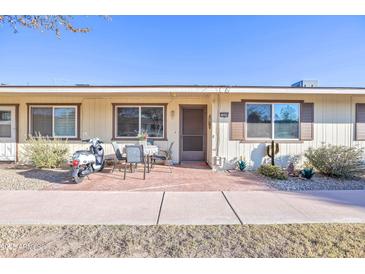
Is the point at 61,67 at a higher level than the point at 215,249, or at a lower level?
higher

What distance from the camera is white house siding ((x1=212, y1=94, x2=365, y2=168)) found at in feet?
25.9

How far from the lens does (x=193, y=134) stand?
31.3 ft

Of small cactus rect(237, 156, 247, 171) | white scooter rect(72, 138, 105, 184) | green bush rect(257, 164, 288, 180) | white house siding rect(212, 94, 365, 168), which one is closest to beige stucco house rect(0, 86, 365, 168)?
white house siding rect(212, 94, 365, 168)

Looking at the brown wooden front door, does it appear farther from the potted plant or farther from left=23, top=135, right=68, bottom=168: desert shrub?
left=23, top=135, right=68, bottom=168: desert shrub

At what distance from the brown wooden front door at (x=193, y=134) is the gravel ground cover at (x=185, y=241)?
21.1ft

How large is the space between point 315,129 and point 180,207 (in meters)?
6.54

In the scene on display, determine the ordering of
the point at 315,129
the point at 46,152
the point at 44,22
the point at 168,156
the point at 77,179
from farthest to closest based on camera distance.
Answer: the point at 168,156, the point at 315,129, the point at 46,152, the point at 77,179, the point at 44,22

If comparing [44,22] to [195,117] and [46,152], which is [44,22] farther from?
[195,117]

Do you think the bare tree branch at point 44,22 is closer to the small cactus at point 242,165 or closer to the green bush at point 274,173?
the green bush at point 274,173

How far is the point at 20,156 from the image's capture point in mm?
8859

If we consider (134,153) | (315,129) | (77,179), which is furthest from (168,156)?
(315,129)
